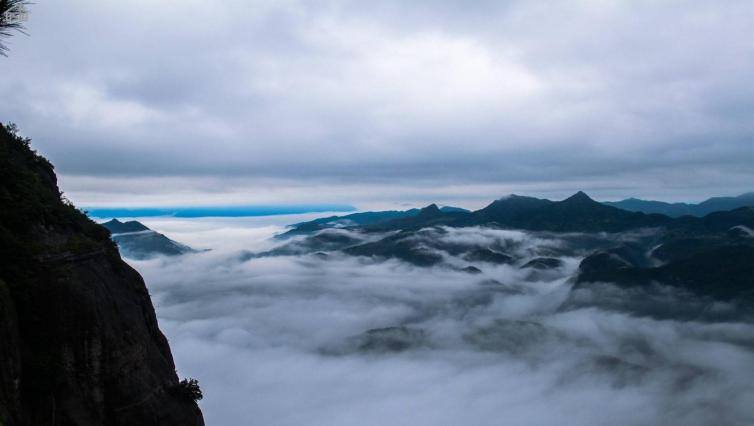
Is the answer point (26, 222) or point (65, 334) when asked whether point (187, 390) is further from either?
point (26, 222)

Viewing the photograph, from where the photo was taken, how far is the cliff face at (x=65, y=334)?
25844mm

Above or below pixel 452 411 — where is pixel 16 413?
above

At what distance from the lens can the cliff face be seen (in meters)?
A: 25.8

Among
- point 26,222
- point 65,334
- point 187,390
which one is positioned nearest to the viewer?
point 65,334

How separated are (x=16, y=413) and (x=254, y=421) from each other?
→ 514ft

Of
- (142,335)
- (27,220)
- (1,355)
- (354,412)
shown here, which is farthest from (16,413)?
(354,412)

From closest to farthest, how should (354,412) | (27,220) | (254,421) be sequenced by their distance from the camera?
(27,220), (254,421), (354,412)

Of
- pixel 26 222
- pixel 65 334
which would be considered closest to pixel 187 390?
pixel 65 334

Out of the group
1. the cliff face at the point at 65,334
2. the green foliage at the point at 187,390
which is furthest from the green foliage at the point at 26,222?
the green foliage at the point at 187,390

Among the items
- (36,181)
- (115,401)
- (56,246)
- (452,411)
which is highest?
(36,181)

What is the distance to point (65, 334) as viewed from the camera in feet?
90.6

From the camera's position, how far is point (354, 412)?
609 feet

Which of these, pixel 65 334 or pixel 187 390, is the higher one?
pixel 65 334

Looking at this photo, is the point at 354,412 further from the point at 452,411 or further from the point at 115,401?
the point at 115,401
